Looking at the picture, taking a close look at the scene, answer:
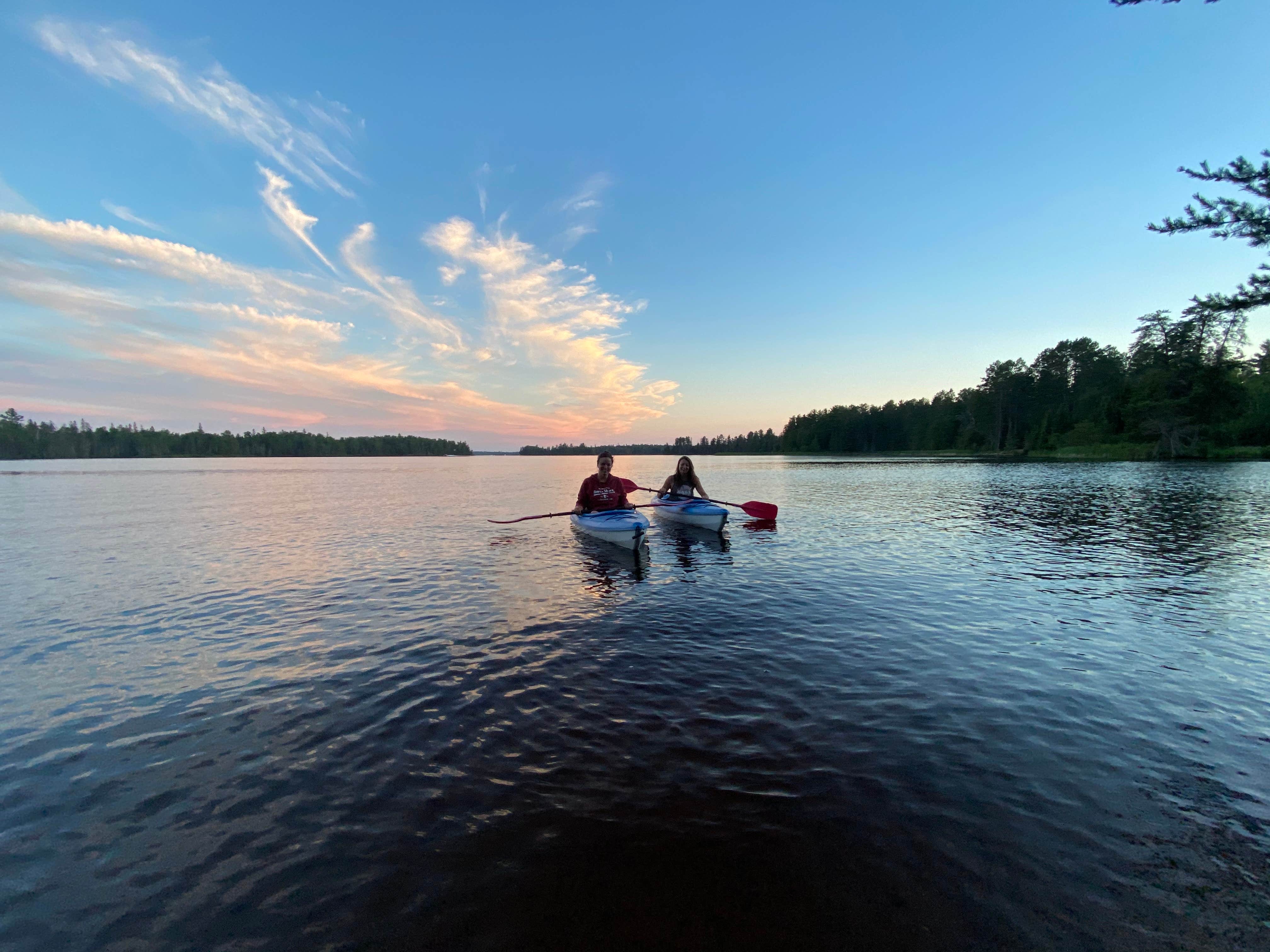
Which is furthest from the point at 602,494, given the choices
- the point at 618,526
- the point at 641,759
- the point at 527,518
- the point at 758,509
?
the point at 641,759

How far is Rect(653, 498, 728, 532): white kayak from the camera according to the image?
75.5 feet

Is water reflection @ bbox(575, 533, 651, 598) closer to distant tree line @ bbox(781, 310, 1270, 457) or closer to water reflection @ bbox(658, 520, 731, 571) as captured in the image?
water reflection @ bbox(658, 520, 731, 571)

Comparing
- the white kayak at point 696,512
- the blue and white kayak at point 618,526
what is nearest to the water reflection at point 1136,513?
the white kayak at point 696,512

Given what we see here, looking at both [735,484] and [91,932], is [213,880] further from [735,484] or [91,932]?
[735,484]

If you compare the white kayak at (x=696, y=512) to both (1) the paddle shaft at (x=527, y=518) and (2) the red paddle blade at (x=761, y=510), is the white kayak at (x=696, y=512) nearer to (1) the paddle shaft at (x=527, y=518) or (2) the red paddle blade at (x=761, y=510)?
(2) the red paddle blade at (x=761, y=510)

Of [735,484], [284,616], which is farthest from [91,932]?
[735,484]

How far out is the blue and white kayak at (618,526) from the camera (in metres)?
18.2

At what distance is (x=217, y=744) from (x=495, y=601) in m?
6.87

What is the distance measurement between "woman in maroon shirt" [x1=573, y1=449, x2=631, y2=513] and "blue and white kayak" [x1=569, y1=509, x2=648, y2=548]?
467 mm

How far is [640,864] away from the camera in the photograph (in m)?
4.65

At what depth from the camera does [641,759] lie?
6.28 m

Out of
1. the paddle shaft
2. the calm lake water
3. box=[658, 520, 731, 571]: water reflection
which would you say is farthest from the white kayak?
A: the calm lake water

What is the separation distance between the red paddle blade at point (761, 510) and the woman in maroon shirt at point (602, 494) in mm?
7014

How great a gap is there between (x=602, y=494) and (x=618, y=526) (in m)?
2.92
